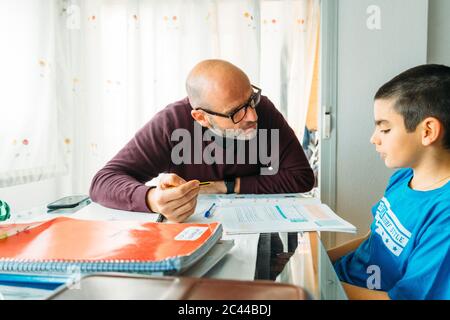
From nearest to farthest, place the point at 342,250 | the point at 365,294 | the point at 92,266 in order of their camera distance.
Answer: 1. the point at 92,266
2. the point at 365,294
3. the point at 342,250

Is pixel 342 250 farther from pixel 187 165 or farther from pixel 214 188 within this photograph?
pixel 187 165

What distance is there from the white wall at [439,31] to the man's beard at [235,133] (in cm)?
96

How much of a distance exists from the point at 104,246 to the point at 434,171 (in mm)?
673

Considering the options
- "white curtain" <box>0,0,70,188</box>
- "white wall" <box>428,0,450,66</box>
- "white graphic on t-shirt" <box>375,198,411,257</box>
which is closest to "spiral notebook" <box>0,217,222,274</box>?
"white graphic on t-shirt" <box>375,198,411,257</box>

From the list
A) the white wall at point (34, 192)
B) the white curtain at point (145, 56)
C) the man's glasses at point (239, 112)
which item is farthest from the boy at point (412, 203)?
the white wall at point (34, 192)

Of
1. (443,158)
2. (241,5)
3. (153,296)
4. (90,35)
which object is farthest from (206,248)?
(90,35)

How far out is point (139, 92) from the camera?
2.12 metres

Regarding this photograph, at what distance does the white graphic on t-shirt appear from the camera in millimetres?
749

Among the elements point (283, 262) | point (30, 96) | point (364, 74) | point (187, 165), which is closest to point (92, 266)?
point (283, 262)

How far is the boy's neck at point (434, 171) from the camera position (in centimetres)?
76

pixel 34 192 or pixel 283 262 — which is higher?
pixel 283 262

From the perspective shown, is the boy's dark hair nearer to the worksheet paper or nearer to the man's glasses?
the worksheet paper

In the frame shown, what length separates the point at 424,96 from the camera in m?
0.80
